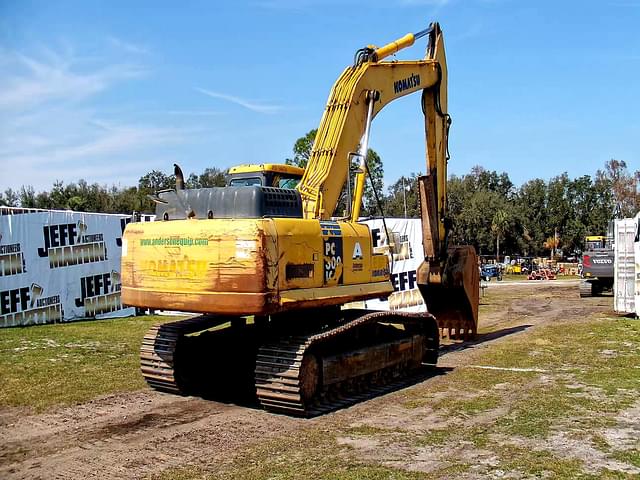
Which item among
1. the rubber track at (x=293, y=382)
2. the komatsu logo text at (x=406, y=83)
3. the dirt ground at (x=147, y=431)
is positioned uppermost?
the komatsu logo text at (x=406, y=83)

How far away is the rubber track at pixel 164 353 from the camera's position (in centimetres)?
905

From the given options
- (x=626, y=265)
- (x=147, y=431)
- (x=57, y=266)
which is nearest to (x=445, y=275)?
(x=626, y=265)

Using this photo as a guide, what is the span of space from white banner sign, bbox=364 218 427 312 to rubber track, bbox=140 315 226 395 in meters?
10.1

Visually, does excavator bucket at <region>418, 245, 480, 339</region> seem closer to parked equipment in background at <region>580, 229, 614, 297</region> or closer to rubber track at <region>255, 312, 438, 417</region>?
rubber track at <region>255, 312, 438, 417</region>

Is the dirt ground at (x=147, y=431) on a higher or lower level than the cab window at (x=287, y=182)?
lower

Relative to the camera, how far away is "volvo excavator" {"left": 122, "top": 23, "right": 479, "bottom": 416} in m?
7.62

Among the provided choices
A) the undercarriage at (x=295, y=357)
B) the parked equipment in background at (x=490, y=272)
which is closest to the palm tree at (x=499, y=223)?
the parked equipment in background at (x=490, y=272)

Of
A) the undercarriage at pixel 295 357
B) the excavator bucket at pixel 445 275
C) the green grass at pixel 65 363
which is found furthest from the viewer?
the excavator bucket at pixel 445 275

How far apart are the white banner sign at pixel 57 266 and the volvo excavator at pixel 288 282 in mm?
10222

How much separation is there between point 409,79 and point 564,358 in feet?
18.4

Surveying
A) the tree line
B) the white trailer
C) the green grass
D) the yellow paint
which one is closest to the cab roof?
the yellow paint

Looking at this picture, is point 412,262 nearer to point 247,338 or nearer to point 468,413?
point 247,338

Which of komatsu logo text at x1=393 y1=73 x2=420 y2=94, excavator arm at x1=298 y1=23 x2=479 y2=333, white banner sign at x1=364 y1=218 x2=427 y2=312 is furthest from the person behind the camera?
white banner sign at x1=364 y1=218 x2=427 y2=312

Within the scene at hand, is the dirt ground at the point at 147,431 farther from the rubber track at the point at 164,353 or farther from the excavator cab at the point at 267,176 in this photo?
the excavator cab at the point at 267,176
